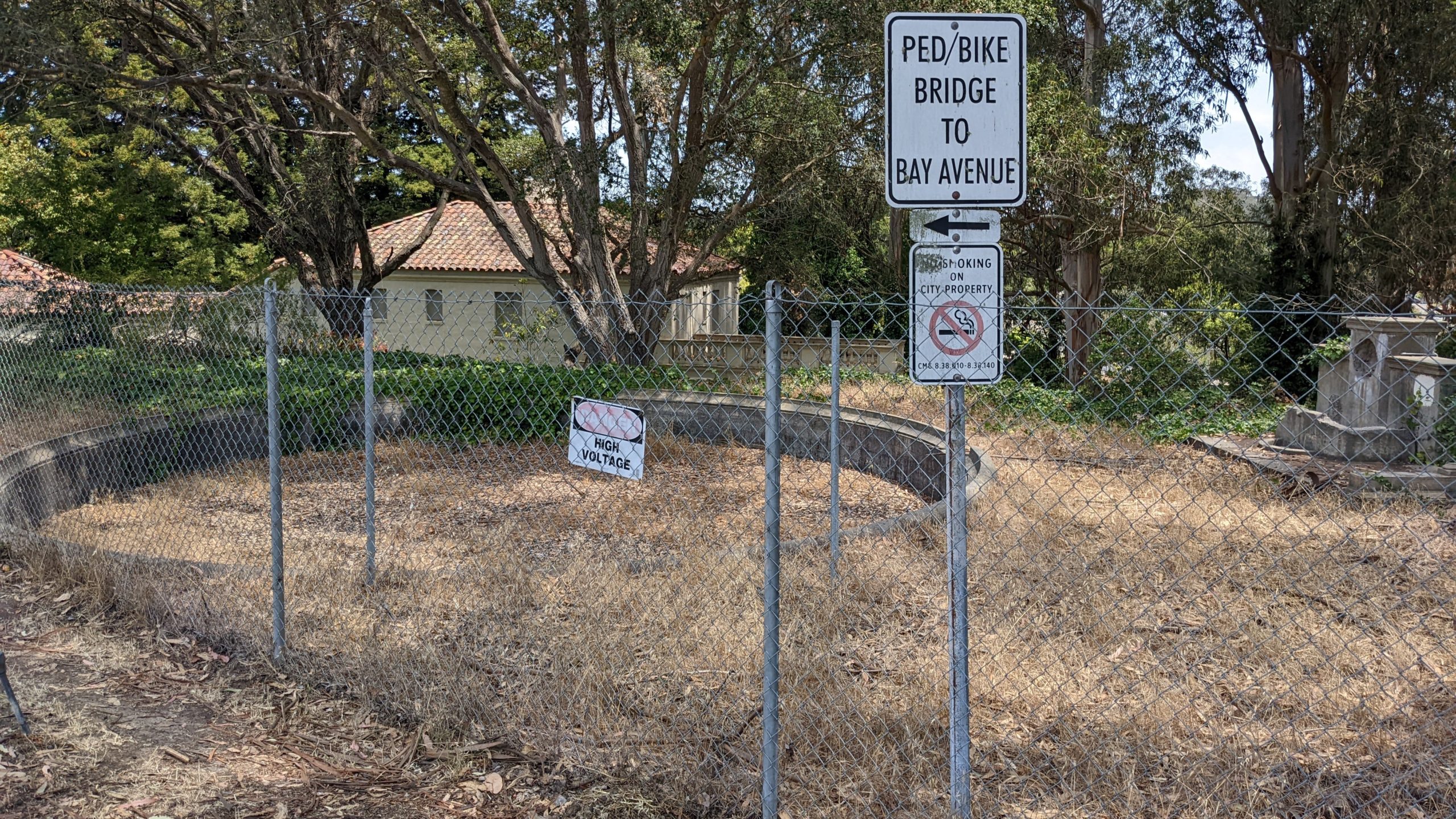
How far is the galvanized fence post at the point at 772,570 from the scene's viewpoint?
3154 mm

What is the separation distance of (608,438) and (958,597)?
1458 millimetres

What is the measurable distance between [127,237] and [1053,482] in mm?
23867

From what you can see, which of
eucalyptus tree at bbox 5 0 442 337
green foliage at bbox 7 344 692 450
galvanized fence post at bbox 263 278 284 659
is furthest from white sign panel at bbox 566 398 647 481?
eucalyptus tree at bbox 5 0 442 337

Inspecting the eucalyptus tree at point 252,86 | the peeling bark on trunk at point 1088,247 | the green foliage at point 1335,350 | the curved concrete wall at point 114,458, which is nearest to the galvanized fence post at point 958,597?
the eucalyptus tree at point 252,86

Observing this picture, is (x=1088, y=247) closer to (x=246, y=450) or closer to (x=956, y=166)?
(x=246, y=450)

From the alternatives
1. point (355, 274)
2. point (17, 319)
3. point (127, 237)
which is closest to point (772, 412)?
point (17, 319)

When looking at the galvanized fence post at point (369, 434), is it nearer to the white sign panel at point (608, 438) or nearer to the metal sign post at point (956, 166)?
the white sign panel at point (608, 438)

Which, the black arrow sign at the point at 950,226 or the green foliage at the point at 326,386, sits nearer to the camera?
the black arrow sign at the point at 950,226

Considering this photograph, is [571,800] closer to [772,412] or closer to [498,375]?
[772,412]

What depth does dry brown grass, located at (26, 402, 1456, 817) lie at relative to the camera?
3.75m

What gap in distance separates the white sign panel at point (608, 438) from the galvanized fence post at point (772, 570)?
628mm

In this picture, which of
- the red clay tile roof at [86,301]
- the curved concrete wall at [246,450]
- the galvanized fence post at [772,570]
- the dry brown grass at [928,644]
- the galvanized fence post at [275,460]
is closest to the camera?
the galvanized fence post at [772,570]

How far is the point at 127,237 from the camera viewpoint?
82.6ft

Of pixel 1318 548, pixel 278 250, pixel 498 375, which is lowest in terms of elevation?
pixel 1318 548
